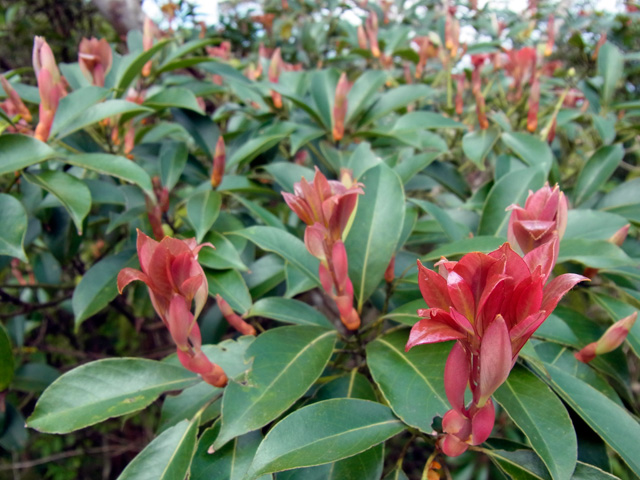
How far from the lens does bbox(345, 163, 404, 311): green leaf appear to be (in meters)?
0.84

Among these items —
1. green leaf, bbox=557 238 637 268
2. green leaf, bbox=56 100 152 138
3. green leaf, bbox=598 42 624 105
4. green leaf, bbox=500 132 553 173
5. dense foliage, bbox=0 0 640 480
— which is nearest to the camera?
dense foliage, bbox=0 0 640 480

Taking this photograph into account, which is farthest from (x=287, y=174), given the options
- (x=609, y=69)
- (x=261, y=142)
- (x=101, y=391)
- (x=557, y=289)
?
(x=609, y=69)

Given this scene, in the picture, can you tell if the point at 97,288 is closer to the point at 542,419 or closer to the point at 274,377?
the point at 274,377

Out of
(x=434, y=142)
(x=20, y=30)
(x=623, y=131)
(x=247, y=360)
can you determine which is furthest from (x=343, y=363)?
(x=20, y=30)

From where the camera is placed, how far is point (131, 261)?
1030 millimetres

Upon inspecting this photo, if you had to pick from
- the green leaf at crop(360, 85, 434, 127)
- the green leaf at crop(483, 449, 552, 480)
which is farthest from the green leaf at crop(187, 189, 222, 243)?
the green leaf at crop(483, 449, 552, 480)

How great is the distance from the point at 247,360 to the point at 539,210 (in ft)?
1.50

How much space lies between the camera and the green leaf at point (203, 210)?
3.12ft

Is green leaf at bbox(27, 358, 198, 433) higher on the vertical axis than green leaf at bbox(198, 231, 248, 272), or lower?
lower

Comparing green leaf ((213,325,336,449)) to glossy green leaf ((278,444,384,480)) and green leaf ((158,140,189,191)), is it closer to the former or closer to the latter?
glossy green leaf ((278,444,384,480))

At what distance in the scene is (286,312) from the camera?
82cm

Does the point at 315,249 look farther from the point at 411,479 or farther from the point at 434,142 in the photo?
the point at 411,479

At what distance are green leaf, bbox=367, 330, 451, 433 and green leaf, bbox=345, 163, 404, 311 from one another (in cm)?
14

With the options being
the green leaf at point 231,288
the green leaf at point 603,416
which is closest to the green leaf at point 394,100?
the green leaf at point 231,288
